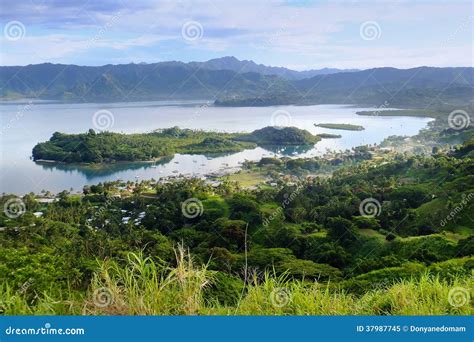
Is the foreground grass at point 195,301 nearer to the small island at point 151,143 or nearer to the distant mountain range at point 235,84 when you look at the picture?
the small island at point 151,143

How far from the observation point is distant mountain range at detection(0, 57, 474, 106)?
154 ft

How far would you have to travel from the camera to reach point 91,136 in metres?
31.8

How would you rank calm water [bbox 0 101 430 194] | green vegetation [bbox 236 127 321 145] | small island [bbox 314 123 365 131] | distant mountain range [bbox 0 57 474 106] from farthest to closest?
distant mountain range [bbox 0 57 474 106] < small island [bbox 314 123 365 131] < green vegetation [bbox 236 127 321 145] < calm water [bbox 0 101 430 194]

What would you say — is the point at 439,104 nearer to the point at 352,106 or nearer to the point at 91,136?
the point at 352,106

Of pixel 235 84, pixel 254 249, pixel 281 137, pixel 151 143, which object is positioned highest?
pixel 235 84

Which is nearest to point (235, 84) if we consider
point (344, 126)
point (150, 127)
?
point (150, 127)

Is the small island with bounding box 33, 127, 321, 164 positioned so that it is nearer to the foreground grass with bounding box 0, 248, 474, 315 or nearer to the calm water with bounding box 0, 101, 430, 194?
the calm water with bounding box 0, 101, 430, 194

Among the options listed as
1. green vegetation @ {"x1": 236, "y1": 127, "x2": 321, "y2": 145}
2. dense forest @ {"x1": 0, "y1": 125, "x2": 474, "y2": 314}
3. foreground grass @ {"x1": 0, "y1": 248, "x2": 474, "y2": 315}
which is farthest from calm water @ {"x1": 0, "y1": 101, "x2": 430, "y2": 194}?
foreground grass @ {"x1": 0, "y1": 248, "x2": 474, "y2": 315}

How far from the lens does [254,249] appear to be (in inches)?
378

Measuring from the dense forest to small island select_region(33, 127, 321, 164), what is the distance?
10.7 m

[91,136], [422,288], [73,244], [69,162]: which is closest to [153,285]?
[422,288]

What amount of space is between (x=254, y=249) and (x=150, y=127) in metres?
31.6

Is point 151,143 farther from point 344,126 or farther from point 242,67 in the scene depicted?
point 242,67

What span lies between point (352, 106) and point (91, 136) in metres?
28.5
